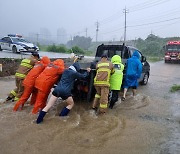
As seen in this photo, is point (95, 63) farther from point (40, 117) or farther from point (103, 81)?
point (40, 117)

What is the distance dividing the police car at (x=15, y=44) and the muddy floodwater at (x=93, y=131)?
14034 millimetres

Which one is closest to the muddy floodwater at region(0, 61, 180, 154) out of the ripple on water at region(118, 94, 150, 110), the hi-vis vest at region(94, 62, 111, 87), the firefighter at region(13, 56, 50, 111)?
the ripple on water at region(118, 94, 150, 110)

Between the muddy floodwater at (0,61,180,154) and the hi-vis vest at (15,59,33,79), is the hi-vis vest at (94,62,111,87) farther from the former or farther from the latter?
the hi-vis vest at (15,59,33,79)

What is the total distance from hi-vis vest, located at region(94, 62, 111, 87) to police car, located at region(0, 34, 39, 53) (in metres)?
14.7

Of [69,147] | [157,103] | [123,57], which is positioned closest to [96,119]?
[69,147]

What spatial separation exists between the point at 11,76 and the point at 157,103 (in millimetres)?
7404

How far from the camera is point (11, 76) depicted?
40.7ft

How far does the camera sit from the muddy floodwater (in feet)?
15.1

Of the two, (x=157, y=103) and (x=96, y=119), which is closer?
(x=96, y=119)

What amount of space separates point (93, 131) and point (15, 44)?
17.9 metres

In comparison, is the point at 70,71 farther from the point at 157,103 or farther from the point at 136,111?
the point at 157,103

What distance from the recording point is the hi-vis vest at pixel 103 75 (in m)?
6.43

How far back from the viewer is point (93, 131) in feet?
17.8

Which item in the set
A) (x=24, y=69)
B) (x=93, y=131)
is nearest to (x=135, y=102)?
(x=93, y=131)
